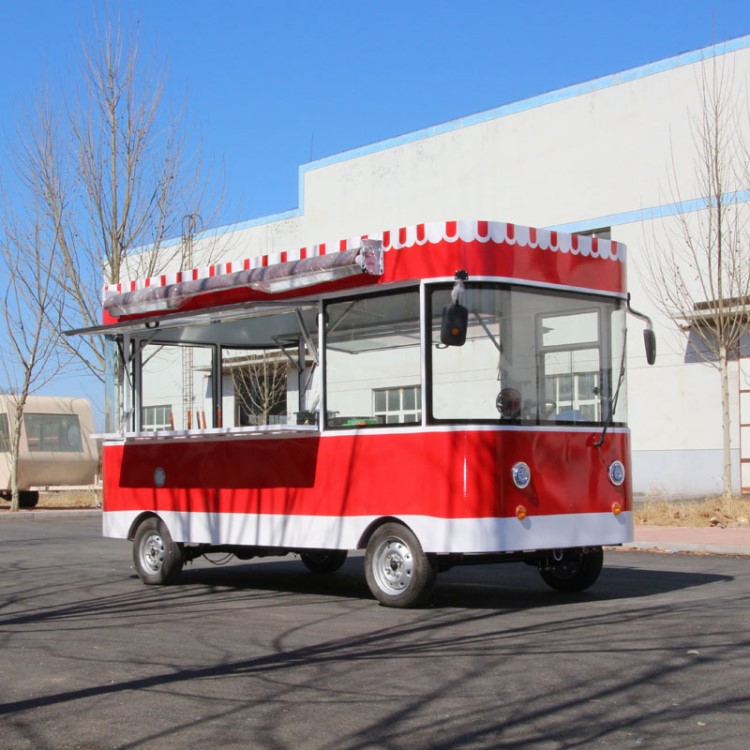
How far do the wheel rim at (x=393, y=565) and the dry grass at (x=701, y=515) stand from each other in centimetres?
1087

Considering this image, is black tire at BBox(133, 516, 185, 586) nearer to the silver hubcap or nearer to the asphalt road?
the silver hubcap

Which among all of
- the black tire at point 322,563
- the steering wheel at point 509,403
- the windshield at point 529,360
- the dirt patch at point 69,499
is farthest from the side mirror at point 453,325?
the dirt patch at point 69,499

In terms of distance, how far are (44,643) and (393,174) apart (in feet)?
92.5

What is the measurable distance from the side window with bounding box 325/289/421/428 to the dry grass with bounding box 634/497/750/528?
10932 mm

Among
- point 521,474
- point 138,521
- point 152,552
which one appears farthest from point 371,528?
point 138,521

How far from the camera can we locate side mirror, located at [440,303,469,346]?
9.54 metres

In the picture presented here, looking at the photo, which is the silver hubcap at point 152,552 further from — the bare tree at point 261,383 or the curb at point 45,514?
the curb at point 45,514

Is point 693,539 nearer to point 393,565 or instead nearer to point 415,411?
point 393,565

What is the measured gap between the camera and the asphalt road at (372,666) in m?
5.86

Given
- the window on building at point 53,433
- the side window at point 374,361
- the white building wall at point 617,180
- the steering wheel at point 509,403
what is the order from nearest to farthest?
the steering wheel at point 509,403 → the side window at point 374,361 → the white building wall at point 617,180 → the window on building at point 53,433

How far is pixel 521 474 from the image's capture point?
394 inches

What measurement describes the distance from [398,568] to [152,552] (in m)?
Answer: 3.57

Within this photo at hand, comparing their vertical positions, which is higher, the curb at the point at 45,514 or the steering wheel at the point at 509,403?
the steering wheel at the point at 509,403

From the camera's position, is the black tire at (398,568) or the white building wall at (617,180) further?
the white building wall at (617,180)
